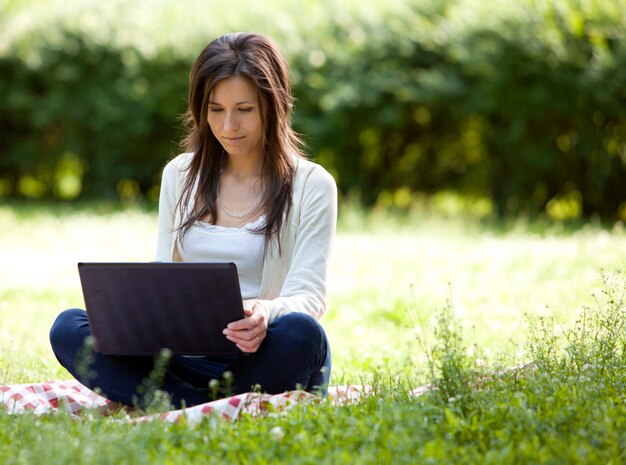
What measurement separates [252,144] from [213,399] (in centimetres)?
109

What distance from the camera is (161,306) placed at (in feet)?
11.9

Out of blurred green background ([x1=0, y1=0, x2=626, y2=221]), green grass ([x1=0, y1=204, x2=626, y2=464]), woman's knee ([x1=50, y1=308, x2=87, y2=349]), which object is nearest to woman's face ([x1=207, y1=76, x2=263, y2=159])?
woman's knee ([x1=50, y1=308, x2=87, y2=349])

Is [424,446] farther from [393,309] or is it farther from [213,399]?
[393,309]

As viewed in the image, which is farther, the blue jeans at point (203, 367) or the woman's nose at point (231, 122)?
the woman's nose at point (231, 122)

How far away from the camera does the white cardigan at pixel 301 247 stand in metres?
3.93

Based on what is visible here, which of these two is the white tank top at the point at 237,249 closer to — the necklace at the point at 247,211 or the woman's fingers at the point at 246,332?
the necklace at the point at 247,211

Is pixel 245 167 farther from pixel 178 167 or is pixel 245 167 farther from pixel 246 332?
pixel 246 332

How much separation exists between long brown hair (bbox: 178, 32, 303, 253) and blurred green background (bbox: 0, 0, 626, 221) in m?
6.88

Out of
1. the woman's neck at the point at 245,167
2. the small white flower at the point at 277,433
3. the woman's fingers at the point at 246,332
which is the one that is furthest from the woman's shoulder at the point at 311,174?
the small white flower at the point at 277,433

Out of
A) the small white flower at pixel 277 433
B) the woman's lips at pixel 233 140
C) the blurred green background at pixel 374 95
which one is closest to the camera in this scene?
the small white flower at pixel 277 433

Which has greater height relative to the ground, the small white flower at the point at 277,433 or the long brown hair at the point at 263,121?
the long brown hair at the point at 263,121

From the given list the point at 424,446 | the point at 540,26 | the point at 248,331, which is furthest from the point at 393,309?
the point at 540,26

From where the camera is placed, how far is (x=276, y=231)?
13.5 ft

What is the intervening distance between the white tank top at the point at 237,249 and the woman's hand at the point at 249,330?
1.40 feet
